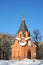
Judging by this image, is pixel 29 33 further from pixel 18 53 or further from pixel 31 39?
pixel 18 53

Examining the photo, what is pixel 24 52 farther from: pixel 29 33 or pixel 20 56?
pixel 29 33

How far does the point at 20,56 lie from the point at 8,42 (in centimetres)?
803

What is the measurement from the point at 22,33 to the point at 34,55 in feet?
17.4

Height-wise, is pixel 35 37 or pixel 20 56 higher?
pixel 35 37

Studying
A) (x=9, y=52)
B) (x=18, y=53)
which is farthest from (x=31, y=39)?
(x=9, y=52)

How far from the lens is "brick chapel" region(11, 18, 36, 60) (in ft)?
134

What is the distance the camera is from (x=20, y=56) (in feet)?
135

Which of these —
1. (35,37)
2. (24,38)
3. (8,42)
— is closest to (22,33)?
(24,38)

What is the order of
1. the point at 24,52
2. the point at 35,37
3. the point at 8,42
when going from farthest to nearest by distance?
the point at 8,42, the point at 35,37, the point at 24,52

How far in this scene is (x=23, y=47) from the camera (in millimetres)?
41000

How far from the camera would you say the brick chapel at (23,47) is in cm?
4094

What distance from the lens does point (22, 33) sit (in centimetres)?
4141

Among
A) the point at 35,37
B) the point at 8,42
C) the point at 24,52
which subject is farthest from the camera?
the point at 8,42

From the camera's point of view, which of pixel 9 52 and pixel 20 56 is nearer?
pixel 20 56
